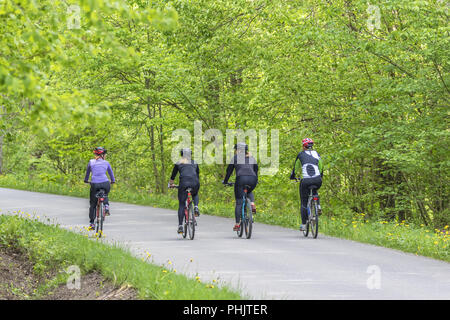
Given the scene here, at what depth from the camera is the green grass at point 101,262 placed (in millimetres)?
7410

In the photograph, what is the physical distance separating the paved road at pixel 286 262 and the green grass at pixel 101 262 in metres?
0.67

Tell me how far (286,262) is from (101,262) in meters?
3.03

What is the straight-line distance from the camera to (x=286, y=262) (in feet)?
35.7

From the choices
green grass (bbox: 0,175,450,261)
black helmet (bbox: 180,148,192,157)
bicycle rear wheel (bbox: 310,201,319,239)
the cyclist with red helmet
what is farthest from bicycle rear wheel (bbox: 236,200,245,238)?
green grass (bbox: 0,175,450,261)

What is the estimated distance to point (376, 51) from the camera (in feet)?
52.3

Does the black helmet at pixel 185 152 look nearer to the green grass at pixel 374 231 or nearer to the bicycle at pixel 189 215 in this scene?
the bicycle at pixel 189 215

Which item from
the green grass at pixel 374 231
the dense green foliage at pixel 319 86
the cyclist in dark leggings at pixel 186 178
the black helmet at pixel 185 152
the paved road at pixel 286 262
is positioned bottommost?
the paved road at pixel 286 262

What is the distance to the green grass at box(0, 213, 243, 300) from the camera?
24.3 ft

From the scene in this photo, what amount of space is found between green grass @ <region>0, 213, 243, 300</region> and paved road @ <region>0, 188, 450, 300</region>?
0.67 meters

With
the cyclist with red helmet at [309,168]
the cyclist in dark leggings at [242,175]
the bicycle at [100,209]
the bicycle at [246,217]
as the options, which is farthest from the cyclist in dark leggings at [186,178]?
the cyclist with red helmet at [309,168]

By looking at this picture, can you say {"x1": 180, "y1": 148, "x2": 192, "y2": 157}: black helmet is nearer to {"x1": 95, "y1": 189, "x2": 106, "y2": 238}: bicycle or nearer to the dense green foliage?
{"x1": 95, "y1": 189, "x2": 106, "y2": 238}: bicycle

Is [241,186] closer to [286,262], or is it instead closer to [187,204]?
[187,204]

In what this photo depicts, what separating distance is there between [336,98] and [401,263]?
933 cm
